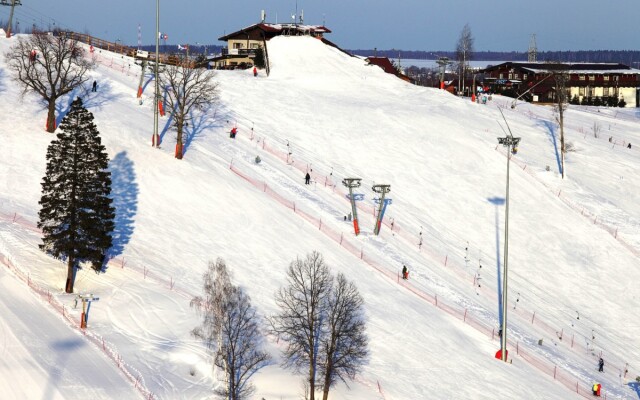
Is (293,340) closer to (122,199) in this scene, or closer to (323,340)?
(323,340)

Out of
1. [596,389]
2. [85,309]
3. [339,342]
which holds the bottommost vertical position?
[596,389]

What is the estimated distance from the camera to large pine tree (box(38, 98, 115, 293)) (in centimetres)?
4250

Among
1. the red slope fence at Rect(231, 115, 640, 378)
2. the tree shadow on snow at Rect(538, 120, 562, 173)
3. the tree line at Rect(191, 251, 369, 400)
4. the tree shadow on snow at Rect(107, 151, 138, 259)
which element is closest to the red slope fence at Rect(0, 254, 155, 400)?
the tree line at Rect(191, 251, 369, 400)

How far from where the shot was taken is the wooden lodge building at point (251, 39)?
10619 cm

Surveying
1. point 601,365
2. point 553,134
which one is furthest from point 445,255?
point 553,134

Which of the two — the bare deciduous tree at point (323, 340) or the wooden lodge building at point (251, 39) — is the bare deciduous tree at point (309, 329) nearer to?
the bare deciduous tree at point (323, 340)

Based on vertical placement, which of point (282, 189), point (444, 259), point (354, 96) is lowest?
point (444, 259)

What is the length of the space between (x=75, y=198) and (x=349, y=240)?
20623mm

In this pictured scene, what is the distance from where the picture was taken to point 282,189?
63.5 meters

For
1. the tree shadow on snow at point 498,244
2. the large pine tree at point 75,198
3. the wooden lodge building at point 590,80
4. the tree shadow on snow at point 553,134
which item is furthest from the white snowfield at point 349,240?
the wooden lodge building at point 590,80

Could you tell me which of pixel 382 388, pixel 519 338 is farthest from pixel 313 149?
pixel 382 388

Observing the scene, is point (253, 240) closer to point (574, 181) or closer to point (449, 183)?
point (449, 183)

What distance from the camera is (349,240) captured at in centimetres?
5822

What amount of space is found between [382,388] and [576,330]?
20643 millimetres
